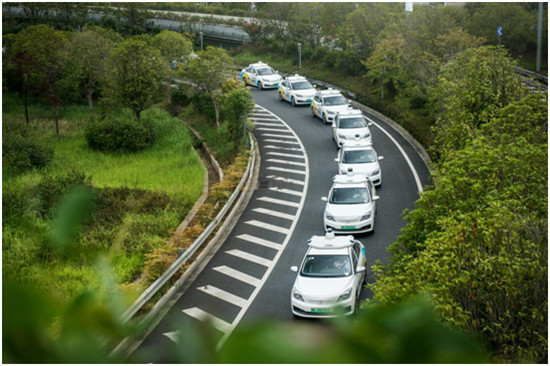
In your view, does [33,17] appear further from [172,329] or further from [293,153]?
[172,329]

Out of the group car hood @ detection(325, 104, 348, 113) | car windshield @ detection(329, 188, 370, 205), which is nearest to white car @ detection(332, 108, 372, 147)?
car hood @ detection(325, 104, 348, 113)

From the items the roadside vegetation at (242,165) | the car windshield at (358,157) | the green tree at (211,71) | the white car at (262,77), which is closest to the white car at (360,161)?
the car windshield at (358,157)

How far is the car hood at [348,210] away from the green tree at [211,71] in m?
15.7

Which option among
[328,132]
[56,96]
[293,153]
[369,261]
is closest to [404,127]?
[328,132]

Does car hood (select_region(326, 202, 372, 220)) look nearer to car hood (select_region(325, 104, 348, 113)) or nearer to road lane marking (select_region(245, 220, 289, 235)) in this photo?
road lane marking (select_region(245, 220, 289, 235))

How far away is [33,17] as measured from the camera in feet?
183

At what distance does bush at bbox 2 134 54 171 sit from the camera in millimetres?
27297

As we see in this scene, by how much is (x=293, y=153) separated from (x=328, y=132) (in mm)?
4429

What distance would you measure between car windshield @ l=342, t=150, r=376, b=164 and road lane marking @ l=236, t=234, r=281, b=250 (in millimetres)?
6766

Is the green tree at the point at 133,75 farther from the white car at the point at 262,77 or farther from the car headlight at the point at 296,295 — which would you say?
the car headlight at the point at 296,295

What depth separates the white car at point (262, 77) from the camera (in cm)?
4672

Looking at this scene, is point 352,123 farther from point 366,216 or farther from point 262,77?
point 262,77

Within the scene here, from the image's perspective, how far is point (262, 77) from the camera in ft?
154

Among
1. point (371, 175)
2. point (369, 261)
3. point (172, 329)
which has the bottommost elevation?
point (369, 261)
